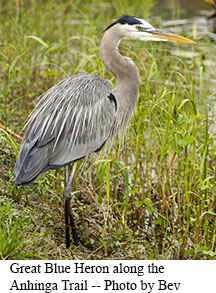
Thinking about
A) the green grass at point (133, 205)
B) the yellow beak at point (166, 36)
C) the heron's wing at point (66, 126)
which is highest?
the yellow beak at point (166, 36)

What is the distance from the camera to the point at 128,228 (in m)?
3.37

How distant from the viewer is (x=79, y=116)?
3.19m

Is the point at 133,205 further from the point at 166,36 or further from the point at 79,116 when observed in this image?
the point at 166,36

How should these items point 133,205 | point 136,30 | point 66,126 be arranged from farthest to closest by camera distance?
point 133,205
point 136,30
point 66,126

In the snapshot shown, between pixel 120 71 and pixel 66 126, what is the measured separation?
559 millimetres

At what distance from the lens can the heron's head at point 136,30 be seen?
334cm

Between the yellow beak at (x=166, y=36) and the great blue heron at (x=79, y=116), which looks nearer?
the great blue heron at (x=79, y=116)

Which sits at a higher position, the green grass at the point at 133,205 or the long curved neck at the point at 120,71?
the long curved neck at the point at 120,71

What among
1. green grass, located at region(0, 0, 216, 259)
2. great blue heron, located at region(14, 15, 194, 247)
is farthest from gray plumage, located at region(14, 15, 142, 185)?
green grass, located at region(0, 0, 216, 259)

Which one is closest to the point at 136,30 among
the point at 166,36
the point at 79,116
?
the point at 166,36

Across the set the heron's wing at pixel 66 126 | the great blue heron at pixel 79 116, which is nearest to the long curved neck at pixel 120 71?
the great blue heron at pixel 79 116

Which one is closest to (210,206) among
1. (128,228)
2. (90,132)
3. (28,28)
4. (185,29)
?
(128,228)

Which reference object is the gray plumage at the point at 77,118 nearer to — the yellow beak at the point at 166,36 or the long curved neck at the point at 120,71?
the long curved neck at the point at 120,71

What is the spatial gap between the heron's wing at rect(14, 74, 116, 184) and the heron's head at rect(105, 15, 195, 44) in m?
0.36
